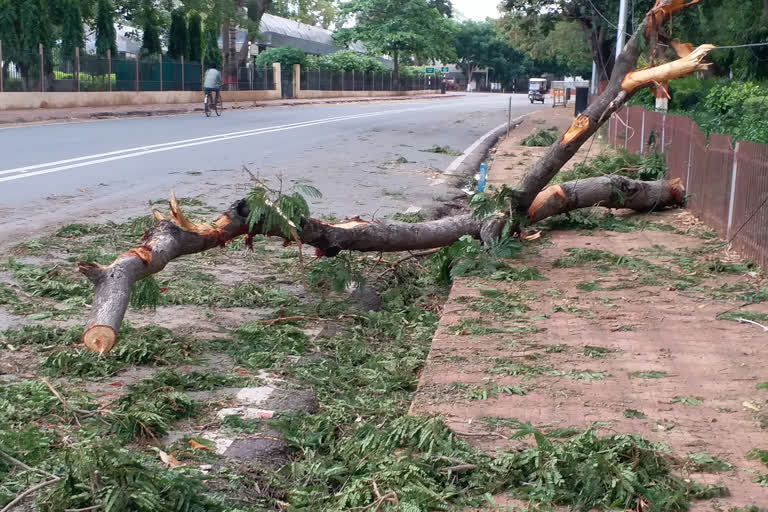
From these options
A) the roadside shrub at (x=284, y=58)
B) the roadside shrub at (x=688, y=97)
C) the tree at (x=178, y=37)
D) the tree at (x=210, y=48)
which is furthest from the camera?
the roadside shrub at (x=284, y=58)

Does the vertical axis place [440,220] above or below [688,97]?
below

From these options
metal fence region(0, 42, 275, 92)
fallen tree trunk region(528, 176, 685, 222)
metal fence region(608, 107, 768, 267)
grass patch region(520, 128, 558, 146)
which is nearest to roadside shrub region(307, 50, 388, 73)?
metal fence region(0, 42, 275, 92)

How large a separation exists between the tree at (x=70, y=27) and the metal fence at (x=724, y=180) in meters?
26.1

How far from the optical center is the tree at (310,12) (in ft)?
300

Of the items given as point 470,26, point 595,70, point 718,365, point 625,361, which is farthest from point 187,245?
point 470,26

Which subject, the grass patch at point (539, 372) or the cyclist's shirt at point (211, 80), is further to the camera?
the cyclist's shirt at point (211, 80)

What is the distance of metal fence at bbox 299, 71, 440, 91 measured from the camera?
189 ft

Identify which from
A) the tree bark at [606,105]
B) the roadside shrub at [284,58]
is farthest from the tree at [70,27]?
the tree bark at [606,105]

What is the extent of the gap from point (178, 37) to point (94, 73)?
9.35 meters

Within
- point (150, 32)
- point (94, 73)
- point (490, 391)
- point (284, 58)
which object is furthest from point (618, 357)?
point (284, 58)

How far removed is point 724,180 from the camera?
8.83 meters

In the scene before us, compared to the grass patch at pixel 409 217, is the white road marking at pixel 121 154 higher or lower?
higher

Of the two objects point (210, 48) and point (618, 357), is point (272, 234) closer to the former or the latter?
point (618, 357)

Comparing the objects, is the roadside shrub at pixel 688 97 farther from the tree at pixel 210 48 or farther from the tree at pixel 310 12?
the tree at pixel 310 12
